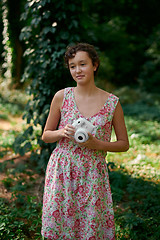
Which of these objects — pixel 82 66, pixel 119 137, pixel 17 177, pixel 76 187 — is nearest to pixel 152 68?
pixel 17 177

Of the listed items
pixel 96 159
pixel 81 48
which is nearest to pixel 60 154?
pixel 96 159

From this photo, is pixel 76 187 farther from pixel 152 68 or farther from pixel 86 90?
pixel 152 68

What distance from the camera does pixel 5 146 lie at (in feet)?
16.2

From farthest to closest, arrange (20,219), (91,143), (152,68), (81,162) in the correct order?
(152,68) < (20,219) < (81,162) < (91,143)

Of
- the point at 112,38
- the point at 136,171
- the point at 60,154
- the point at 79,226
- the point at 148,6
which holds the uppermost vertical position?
the point at 148,6

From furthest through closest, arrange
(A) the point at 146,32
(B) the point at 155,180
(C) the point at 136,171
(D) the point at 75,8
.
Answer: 1. (A) the point at 146,32
2. (C) the point at 136,171
3. (B) the point at 155,180
4. (D) the point at 75,8

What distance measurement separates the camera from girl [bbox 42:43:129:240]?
193 cm

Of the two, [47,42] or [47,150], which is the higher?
[47,42]

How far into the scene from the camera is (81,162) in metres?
1.96

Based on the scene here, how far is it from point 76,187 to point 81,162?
0.18m

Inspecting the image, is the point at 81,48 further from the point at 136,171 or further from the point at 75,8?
the point at 136,171

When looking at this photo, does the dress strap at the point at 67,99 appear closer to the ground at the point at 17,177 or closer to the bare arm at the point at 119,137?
the bare arm at the point at 119,137

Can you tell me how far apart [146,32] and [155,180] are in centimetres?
1150

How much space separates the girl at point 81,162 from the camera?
193 cm
